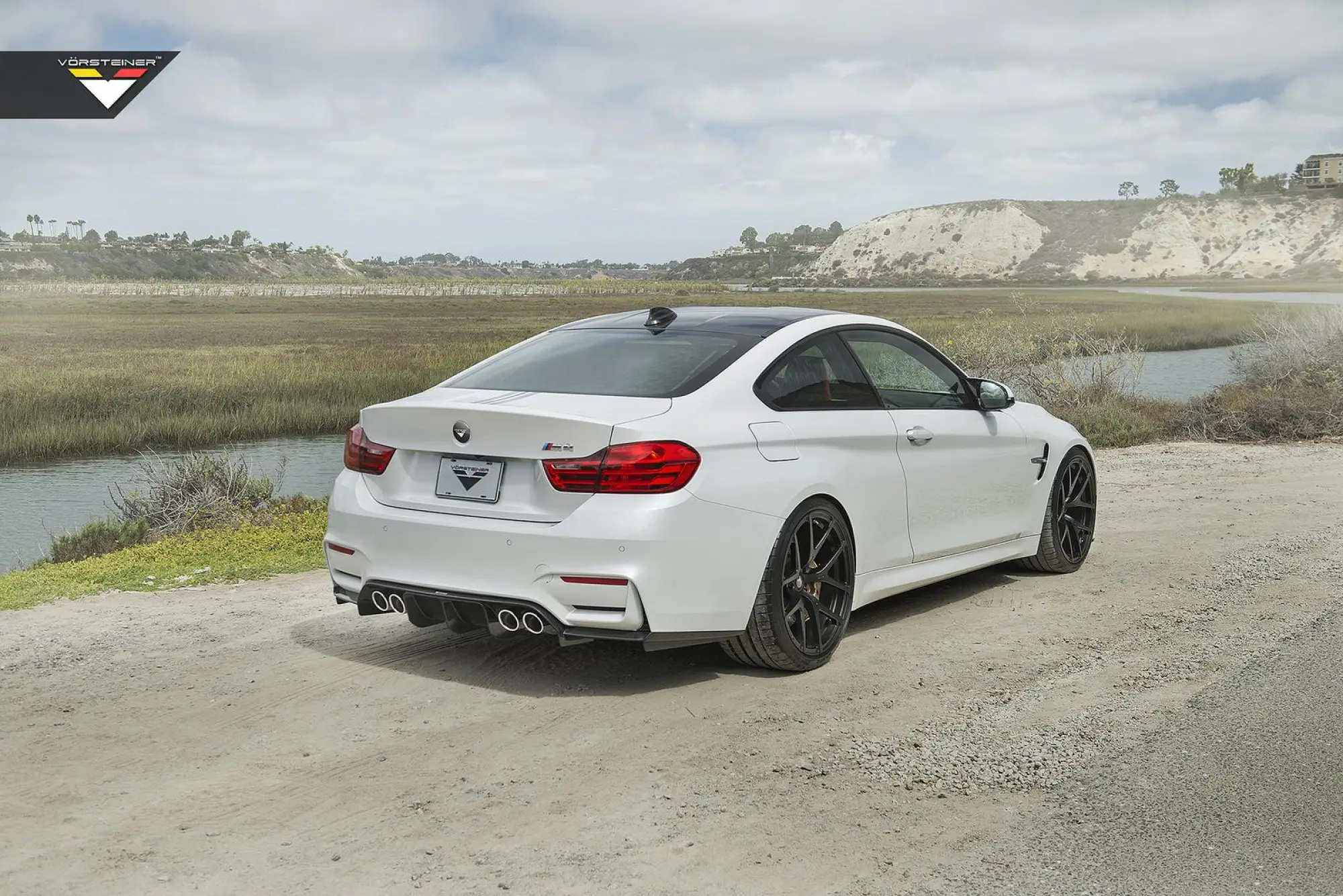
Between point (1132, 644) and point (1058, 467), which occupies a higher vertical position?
point (1058, 467)

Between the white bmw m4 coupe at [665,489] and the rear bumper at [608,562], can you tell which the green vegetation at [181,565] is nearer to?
the white bmw m4 coupe at [665,489]

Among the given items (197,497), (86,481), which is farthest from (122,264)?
(197,497)

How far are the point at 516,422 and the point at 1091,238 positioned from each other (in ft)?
659

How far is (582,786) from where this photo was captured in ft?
14.5

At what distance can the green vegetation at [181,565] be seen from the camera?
8.23m

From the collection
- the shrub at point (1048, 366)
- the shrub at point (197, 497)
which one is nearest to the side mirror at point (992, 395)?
the shrub at point (197, 497)

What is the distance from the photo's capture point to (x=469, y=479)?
537cm

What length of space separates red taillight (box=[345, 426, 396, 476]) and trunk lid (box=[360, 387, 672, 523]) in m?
0.04

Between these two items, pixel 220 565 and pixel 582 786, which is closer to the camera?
pixel 582 786

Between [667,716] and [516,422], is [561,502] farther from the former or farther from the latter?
[667,716]

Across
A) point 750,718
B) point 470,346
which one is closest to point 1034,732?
point 750,718

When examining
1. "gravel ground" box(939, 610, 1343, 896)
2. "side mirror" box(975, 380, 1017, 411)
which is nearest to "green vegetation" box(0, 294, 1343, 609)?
"side mirror" box(975, 380, 1017, 411)

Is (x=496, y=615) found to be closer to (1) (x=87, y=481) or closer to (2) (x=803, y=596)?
(2) (x=803, y=596)

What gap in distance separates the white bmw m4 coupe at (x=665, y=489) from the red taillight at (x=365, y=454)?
16 millimetres
